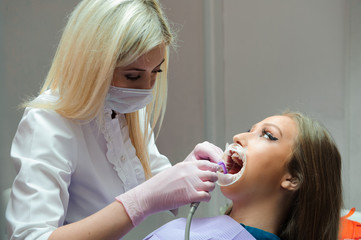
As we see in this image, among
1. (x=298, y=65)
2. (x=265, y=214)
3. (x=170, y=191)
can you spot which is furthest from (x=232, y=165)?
(x=298, y=65)

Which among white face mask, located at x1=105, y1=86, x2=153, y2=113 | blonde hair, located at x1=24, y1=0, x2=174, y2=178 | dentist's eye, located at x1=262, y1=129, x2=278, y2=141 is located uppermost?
blonde hair, located at x1=24, y1=0, x2=174, y2=178

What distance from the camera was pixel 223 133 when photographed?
108 inches

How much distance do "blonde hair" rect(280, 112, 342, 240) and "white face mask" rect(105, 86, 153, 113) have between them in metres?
0.57

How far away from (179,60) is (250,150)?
141cm

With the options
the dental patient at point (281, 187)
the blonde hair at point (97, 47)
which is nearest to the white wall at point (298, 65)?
the dental patient at point (281, 187)

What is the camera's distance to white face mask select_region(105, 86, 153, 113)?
1451 millimetres

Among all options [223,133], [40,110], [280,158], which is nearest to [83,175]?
[40,110]

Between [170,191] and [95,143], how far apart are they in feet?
1.29

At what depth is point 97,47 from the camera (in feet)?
4.49

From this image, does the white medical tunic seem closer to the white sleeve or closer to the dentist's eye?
the white sleeve

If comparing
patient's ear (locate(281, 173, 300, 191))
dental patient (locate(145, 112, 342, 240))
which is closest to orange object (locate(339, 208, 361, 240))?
dental patient (locate(145, 112, 342, 240))

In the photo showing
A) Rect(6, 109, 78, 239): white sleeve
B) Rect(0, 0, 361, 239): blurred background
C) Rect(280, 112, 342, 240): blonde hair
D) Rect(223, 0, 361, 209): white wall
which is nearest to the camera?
Rect(6, 109, 78, 239): white sleeve

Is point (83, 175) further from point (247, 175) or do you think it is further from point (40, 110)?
point (247, 175)

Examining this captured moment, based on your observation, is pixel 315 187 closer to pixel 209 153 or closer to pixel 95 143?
pixel 209 153
